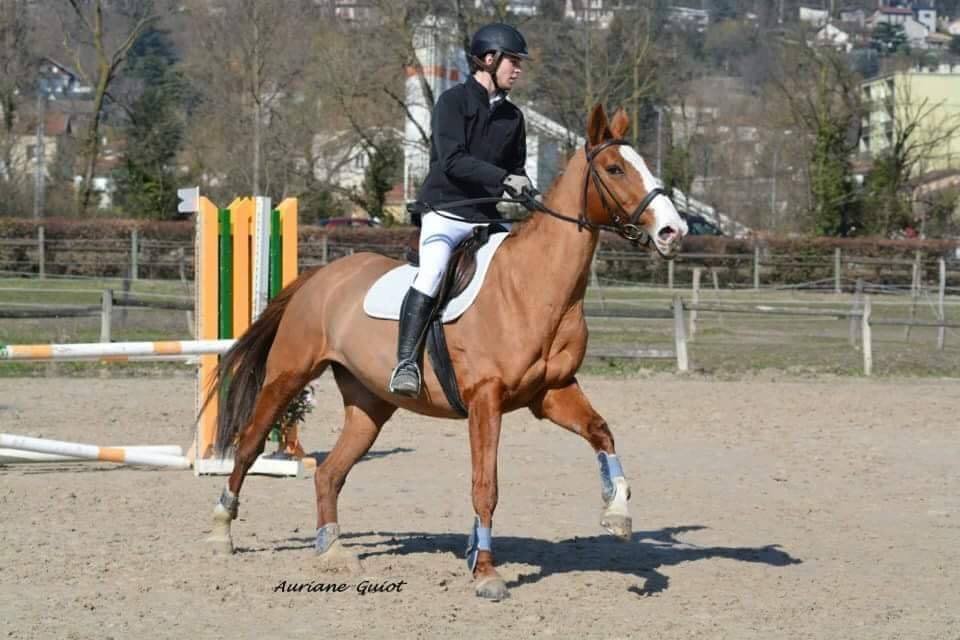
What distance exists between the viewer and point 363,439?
305 inches

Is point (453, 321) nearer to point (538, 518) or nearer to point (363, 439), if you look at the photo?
point (363, 439)

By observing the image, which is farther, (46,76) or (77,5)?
(46,76)

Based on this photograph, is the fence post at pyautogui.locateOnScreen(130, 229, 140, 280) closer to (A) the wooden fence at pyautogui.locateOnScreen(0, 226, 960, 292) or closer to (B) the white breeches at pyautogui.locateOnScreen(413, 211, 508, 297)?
(A) the wooden fence at pyautogui.locateOnScreen(0, 226, 960, 292)

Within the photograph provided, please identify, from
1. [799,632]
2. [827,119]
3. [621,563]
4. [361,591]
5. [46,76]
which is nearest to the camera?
[799,632]

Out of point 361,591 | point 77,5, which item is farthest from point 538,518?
point 77,5

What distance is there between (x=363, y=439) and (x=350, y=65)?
106 feet

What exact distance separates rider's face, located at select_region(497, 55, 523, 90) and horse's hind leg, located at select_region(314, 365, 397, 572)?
76.3 inches

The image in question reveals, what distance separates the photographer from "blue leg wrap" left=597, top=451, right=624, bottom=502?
666 cm

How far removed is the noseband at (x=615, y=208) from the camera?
21.2 ft

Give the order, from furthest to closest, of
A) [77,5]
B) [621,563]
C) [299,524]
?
[77,5] < [299,524] < [621,563]

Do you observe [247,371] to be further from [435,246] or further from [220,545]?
[435,246]

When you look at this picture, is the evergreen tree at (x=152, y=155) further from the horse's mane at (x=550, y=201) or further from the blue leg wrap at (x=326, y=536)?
the horse's mane at (x=550, y=201)

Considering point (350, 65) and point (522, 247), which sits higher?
point (350, 65)

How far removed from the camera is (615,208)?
261 inches
